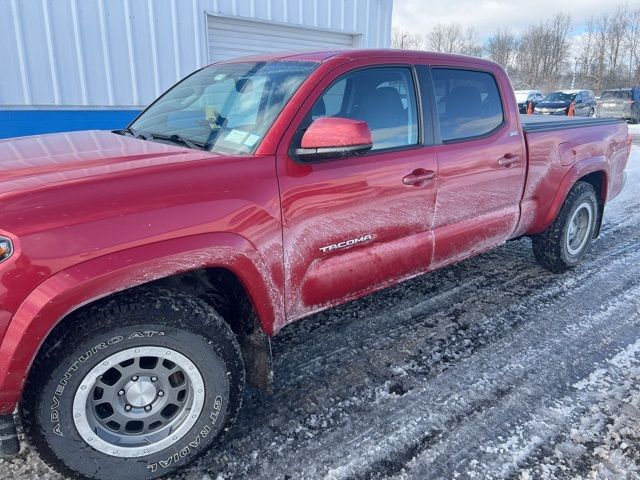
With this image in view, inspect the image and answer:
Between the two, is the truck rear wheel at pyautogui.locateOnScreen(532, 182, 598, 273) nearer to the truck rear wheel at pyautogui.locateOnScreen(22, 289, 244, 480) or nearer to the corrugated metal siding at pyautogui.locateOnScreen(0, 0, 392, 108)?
the truck rear wheel at pyautogui.locateOnScreen(22, 289, 244, 480)

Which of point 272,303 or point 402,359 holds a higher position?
point 272,303

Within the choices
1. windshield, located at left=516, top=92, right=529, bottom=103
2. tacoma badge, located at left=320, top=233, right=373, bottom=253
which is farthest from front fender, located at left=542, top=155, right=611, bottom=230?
windshield, located at left=516, top=92, right=529, bottom=103

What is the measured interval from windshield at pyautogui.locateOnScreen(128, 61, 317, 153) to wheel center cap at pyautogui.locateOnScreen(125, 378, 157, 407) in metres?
1.12

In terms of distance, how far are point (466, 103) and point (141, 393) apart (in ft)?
9.04

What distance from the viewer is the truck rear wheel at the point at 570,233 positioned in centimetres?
420

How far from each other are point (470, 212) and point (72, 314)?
8.30 feet

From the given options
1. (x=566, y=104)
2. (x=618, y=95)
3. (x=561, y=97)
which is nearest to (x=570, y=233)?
(x=566, y=104)

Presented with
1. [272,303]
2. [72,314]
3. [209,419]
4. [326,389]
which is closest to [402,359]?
[326,389]

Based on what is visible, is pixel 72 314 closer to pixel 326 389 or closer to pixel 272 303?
pixel 272 303

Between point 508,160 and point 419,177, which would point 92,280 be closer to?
point 419,177

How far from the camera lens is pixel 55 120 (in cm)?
607

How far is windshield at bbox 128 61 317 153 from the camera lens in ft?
7.97

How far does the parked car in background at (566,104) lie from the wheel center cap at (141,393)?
84.8 feet

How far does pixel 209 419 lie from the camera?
2.18 metres
